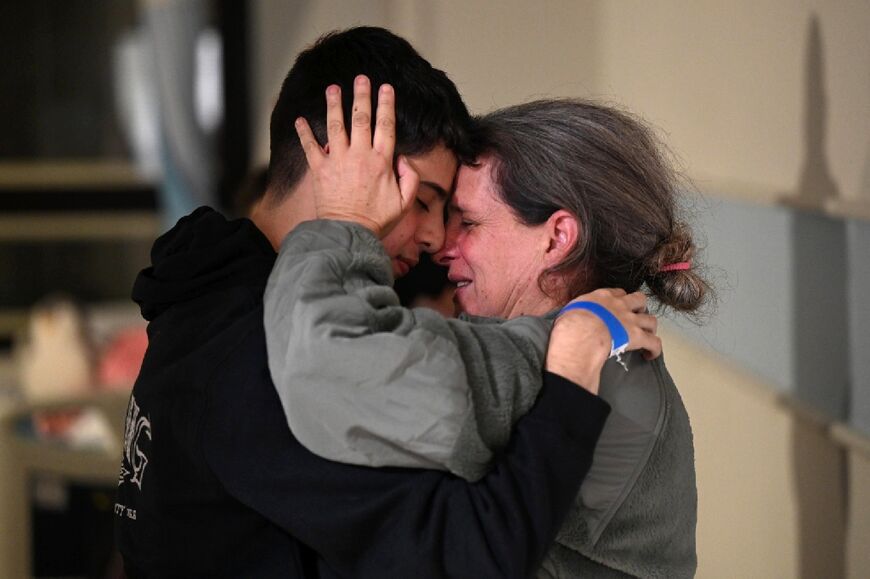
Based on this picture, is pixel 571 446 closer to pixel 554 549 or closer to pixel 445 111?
pixel 554 549

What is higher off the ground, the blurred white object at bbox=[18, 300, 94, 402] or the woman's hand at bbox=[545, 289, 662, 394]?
the woman's hand at bbox=[545, 289, 662, 394]

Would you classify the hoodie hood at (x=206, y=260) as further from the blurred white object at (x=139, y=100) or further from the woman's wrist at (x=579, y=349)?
the blurred white object at (x=139, y=100)

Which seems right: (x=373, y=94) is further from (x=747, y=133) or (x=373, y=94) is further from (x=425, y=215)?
(x=747, y=133)

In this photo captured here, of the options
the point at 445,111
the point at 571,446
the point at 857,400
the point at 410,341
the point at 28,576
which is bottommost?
the point at 28,576

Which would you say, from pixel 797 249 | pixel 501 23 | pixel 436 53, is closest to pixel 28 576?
pixel 436 53

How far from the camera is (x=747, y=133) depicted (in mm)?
1845

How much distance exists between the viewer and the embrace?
44.6 inches

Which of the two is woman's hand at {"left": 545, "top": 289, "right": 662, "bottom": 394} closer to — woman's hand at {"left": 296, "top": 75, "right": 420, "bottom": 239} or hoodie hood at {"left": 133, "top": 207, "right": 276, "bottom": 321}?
woman's hand at {"left": 296, "top": 75, "right": 420, "bottom": 239}

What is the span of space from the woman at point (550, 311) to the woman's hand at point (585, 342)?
3cm

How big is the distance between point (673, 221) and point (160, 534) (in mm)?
696

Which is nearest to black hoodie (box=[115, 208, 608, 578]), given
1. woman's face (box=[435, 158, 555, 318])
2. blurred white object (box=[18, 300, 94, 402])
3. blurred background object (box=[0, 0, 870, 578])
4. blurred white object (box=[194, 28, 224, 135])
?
woman's face (box=[435, 158, 555, 318])

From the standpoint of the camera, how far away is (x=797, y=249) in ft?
6.06

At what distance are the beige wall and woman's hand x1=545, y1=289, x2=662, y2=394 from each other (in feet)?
1.35

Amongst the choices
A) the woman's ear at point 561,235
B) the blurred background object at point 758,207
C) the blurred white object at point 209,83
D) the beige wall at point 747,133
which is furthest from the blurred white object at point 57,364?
the woman's ear at point 561,235
